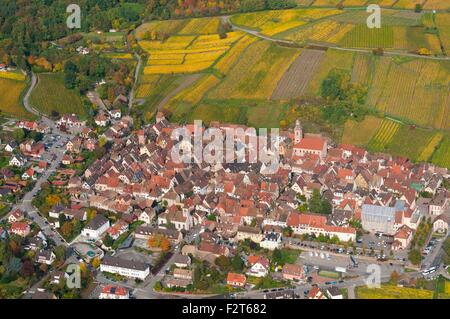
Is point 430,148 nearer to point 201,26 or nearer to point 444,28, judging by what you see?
point 444,28

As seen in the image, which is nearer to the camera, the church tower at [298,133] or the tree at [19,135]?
the church tower at [298,133]

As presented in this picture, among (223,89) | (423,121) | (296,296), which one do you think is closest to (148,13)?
(223,89)

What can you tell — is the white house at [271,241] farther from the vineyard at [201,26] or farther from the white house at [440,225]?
the vineyard at [201,26]

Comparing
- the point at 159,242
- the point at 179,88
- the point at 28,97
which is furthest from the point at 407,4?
the point at 159,242

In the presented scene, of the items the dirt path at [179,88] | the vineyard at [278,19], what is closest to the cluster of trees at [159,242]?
the dirt path at [179,88]

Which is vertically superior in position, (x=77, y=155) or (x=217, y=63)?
(x=217, y=63)

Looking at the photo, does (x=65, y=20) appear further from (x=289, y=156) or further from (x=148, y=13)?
(x=289, y=156)
